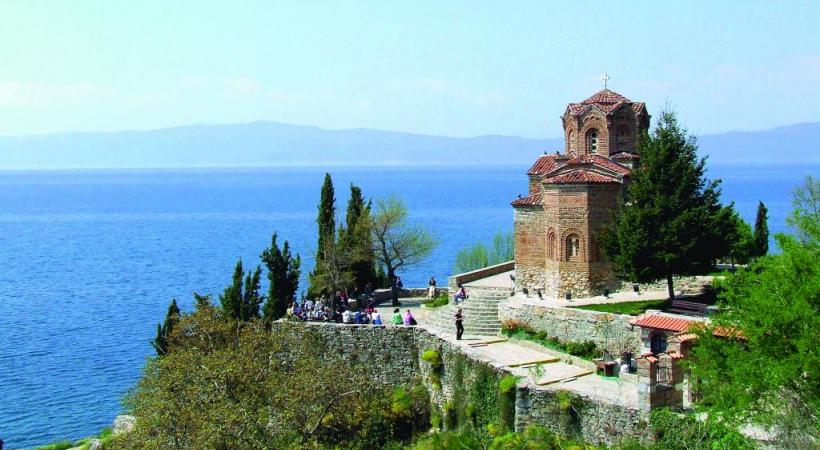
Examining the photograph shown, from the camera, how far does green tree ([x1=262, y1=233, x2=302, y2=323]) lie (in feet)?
111

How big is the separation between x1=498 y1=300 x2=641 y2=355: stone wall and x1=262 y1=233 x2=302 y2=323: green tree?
8543 millimetres

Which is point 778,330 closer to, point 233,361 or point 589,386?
point 589,386

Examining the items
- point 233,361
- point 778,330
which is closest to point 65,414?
point 233,361

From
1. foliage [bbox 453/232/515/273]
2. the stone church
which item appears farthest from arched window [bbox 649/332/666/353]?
foliage [bbox 453/232/515/273]

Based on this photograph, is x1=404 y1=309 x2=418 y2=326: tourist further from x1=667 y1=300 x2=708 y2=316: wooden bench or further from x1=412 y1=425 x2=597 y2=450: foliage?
x1=667 y1=300 x2=708 y2=316: wooden bench

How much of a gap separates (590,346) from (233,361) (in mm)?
9975

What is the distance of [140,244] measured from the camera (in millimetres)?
99438

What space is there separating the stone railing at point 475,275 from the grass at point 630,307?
5.87m

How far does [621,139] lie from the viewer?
Answer: 34844 mm

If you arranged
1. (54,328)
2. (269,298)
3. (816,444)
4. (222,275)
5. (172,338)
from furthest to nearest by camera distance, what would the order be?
(222,275) < (54,328) < (269,298) < (172,338) < (816,444)

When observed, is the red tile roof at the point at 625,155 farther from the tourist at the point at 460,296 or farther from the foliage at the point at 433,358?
the foliage at the point at 433,358

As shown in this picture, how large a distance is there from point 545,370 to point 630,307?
4.49m

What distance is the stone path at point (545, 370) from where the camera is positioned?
22.4 metres

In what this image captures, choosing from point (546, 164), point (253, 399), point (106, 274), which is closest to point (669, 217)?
point (546, 164)
